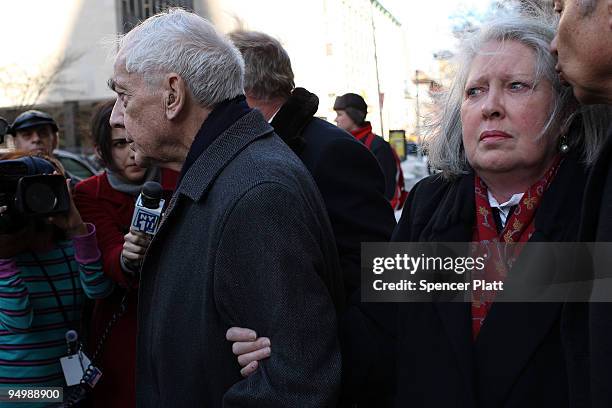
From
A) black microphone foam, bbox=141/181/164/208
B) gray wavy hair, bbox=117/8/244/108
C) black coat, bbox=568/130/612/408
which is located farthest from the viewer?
black microphone foam, bbox=141/181/164/208

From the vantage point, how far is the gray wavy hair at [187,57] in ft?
6.72

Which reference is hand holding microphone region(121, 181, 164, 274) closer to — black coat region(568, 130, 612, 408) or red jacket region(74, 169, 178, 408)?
red jacket region(74, 169, 178, 408)

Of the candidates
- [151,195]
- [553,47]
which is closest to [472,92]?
[553,47]

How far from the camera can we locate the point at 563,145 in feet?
5.82

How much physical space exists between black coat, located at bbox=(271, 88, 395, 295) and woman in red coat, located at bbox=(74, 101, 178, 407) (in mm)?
566

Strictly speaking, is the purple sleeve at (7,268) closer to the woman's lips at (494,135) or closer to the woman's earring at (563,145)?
the woman's lips at (494,135)

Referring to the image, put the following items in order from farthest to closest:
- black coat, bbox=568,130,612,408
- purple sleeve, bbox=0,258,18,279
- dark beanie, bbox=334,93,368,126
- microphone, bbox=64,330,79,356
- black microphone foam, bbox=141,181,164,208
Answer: dark beanie, bbox=334,93,368,126, microphone, bbox=64,330,79,356, purple sleeve, bbox=0,258,18,279, black microphone foam, bbox=141,181,164,208, black coat, bbox=568,130,612,408

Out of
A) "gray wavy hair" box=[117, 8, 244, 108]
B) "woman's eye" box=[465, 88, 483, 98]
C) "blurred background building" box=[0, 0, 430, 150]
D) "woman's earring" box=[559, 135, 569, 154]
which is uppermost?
"blurred background building" box=[0, 0, 430, 150]

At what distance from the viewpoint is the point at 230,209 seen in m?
1.82

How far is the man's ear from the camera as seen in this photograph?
205 cm

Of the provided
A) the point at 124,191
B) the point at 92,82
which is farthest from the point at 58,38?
the point at 124,191

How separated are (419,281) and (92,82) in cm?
4117

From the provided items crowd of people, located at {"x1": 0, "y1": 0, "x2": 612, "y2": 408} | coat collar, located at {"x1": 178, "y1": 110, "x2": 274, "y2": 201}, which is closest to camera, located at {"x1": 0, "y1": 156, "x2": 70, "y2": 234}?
crowd of people, located at {"x1": 0, "y1": 0, "x2": 612, "y2": 408}

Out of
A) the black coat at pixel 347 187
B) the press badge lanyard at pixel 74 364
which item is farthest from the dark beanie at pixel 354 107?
the press badge lanyard at pixel 74 364
